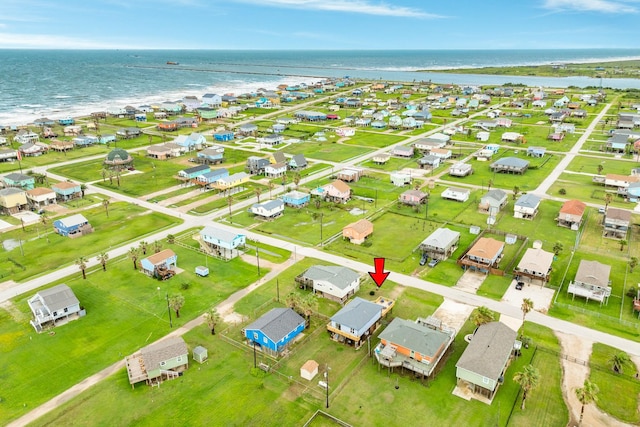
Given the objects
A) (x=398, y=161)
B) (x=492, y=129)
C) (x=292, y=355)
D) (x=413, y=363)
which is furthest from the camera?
(x=492, y=129)

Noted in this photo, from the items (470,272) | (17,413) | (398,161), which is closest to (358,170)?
(398,161)

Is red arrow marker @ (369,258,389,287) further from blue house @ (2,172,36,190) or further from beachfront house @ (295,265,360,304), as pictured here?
blue house @ (2,172,36,190)

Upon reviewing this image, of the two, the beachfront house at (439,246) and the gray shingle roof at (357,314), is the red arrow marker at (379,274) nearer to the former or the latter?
the beachfront house at (439,246)

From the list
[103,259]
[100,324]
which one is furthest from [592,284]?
[103,259]

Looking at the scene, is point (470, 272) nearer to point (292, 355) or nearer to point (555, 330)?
point (555, 330)

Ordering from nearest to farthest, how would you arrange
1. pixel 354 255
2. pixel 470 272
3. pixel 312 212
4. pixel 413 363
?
pixel 413 363 → pixel 470 272 → pixel 354 255 → pixel 312 212

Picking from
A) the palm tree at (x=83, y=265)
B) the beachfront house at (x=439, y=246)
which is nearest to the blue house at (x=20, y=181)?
the palm tree at (x=83, y=265)

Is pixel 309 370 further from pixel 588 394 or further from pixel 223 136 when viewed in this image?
pixel 223 136

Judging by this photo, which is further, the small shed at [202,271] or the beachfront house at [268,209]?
the beachfront house at [268,209]
